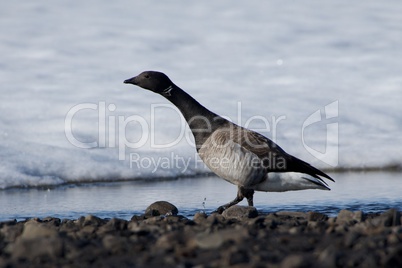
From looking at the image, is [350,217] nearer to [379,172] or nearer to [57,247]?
[57,247]

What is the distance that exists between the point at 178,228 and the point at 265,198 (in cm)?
571

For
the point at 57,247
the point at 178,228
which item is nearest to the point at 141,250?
the point at 57,247

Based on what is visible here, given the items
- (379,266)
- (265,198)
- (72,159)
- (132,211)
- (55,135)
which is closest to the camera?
(379,266)

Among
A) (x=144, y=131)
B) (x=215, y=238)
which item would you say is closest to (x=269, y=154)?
(x=215, y=238)

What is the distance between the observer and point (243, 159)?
11383mm

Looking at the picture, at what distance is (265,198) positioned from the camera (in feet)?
44.2

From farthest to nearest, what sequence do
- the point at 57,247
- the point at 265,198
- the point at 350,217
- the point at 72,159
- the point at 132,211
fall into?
the point at 72,159 < the point at 265,198 < the point at 132,211 < the point at 350,217 < the point at 57,247

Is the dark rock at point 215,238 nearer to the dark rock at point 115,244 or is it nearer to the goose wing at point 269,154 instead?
the dark rock at point 115,244

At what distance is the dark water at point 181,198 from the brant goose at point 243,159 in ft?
1.36

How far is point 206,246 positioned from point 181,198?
6486mm

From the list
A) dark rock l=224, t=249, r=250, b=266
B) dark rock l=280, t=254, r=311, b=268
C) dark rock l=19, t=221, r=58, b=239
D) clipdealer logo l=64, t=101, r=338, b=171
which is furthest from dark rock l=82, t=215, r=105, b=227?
clipdealer logo l=64, t=101, r=338, b=171

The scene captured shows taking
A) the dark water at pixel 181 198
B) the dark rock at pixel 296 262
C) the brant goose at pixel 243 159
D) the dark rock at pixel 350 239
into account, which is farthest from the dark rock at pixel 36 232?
the brant goose at pixel 243 159

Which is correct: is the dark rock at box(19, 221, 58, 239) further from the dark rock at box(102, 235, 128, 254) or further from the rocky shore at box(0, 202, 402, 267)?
the dark rock at box(102, 235, 128, 254)

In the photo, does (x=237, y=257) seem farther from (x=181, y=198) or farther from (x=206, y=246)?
(x=181, y=198)
